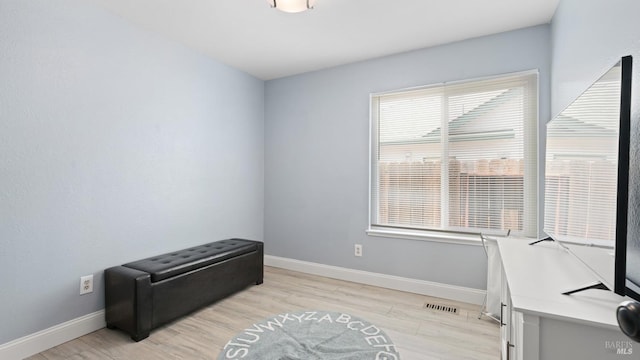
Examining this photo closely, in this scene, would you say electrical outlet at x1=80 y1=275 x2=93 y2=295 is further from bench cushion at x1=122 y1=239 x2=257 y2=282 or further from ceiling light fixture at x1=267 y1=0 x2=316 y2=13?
ceiling light fixture at x1=267 y1=0 x2=316 y2=13

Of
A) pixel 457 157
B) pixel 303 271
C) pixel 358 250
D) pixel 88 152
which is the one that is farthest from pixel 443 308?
pixel 88 152

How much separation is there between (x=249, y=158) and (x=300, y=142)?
69 centimetres

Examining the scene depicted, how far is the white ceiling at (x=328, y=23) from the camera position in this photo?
2.18 m

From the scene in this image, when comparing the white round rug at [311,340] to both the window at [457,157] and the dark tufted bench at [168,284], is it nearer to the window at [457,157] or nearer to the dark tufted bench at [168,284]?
the dark tufted bench at [168,284]

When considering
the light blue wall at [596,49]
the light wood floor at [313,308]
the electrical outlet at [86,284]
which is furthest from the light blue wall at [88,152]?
the light blue wall at [596,49]

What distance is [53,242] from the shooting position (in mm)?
1982

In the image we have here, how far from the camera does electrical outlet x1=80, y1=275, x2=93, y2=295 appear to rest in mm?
2121

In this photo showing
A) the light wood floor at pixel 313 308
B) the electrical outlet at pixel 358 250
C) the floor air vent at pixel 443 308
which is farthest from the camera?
the electrical outlet at pixel 358 250

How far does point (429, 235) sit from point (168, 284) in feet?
7.79

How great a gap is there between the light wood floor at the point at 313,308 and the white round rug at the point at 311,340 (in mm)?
87

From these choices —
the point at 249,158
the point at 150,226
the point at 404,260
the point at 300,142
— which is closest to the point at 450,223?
the point at 404,260

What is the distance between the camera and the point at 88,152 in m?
2.15

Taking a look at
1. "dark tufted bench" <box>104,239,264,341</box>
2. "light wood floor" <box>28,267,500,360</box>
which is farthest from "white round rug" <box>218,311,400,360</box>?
"dark tufted bench" <box>104,239,264,341</box>

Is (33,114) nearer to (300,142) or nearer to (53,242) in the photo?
(53,242)
